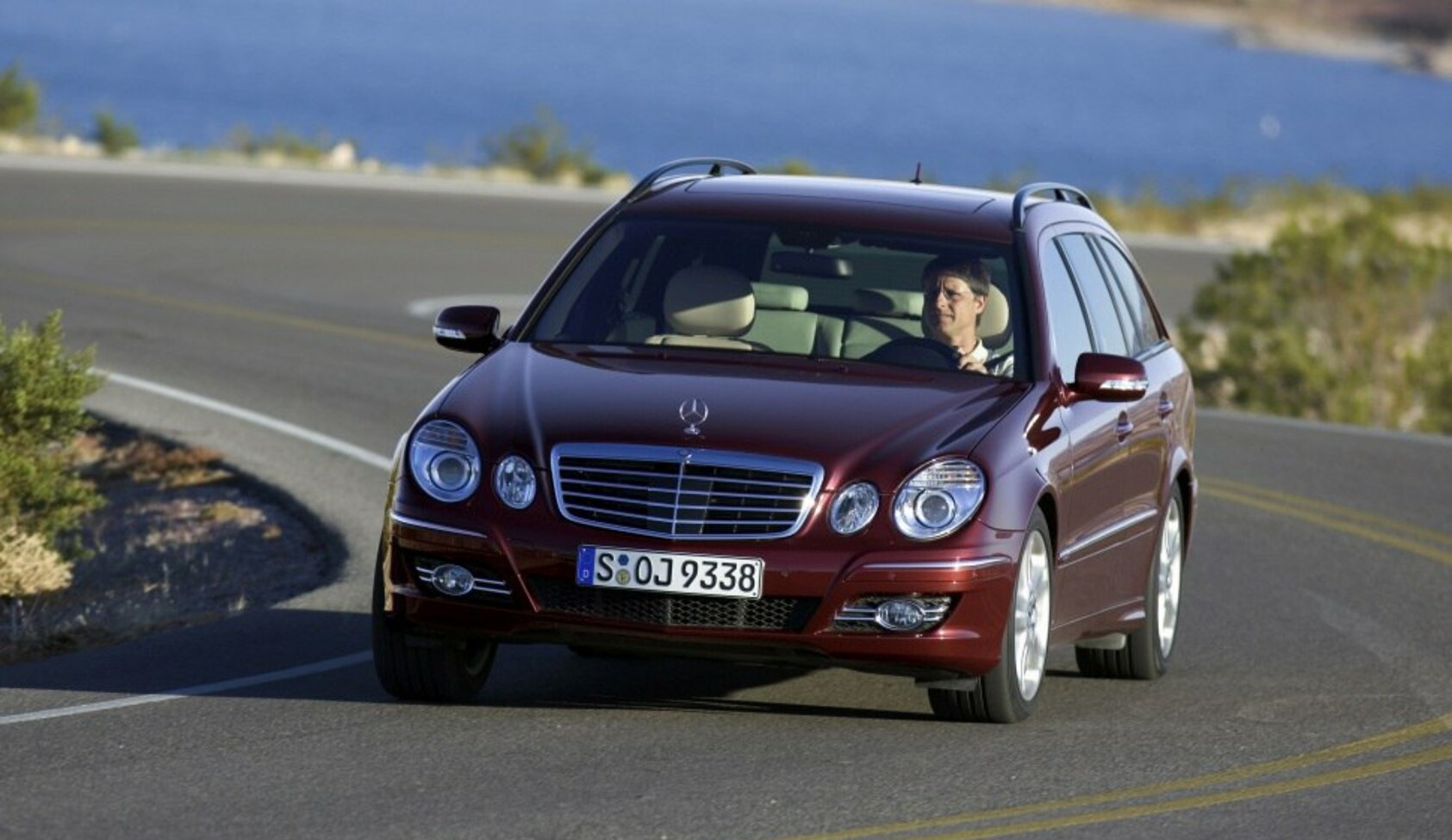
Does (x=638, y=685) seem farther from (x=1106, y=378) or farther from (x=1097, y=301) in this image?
(x=1097, y=301)

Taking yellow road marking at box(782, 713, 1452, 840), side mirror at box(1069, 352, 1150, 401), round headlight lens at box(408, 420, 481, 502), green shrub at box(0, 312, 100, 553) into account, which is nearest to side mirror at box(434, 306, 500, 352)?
round headlight lens at box(408, 420, 481, 502)

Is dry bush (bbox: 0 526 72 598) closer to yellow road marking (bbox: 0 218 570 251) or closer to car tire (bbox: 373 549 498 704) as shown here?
car tire (bbox: 373 549 498 704)

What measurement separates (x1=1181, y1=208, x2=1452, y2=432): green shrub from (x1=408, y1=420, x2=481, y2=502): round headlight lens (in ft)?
60.7

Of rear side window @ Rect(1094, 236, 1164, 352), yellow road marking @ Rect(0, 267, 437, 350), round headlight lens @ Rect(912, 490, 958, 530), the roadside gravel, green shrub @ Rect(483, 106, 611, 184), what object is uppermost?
rear side window @ Rect(1094, 236, 1164, 352)

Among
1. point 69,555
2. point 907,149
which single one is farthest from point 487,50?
point 69,555

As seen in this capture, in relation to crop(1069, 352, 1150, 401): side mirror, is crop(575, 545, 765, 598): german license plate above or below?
below

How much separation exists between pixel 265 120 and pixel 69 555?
7274 cm

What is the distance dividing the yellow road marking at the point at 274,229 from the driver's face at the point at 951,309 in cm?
2089

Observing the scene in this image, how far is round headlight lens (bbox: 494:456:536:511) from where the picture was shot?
7.95 metres

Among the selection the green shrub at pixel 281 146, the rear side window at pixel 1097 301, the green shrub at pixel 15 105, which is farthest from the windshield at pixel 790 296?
the green shrub at pixel 15 105

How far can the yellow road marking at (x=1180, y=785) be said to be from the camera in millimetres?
6918

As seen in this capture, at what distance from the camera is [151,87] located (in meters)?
95.9

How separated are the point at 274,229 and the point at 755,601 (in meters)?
24.1

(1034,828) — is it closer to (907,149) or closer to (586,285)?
(586,285)
